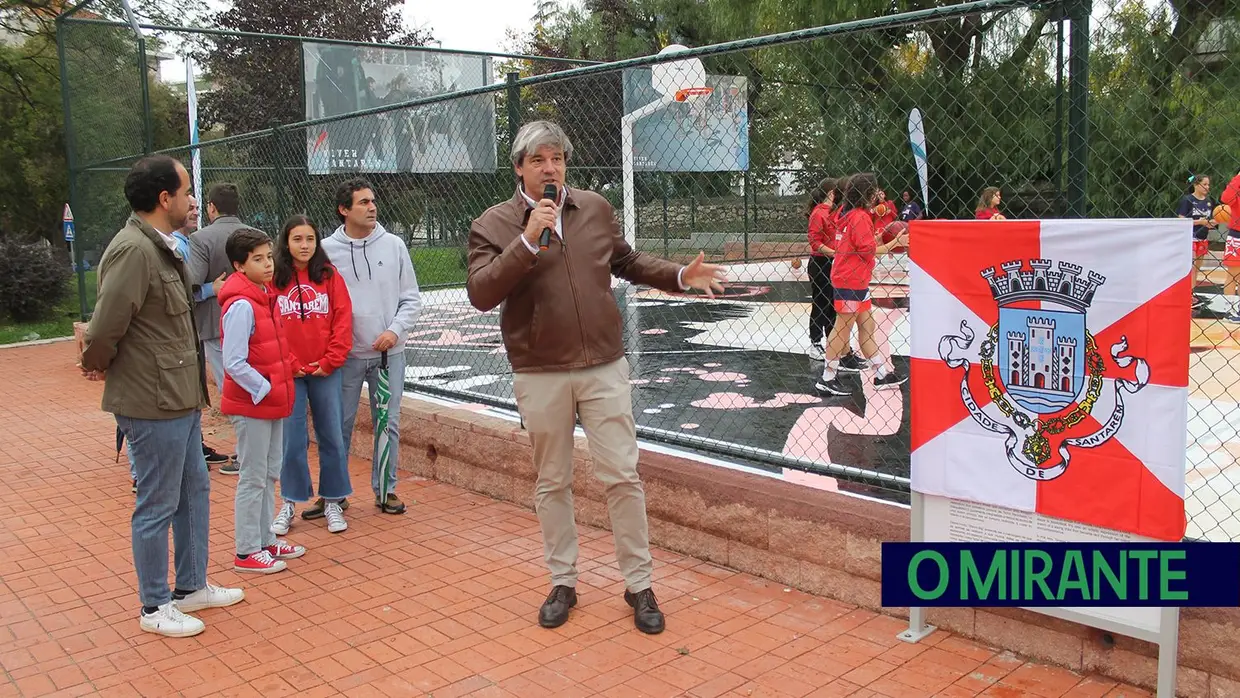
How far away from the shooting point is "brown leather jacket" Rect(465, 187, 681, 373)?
12.6 ft

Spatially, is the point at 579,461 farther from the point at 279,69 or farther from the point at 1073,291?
the point at 279,69

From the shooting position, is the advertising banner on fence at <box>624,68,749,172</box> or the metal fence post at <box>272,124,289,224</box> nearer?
the metal fence post at <box>272,124,289,224</box>

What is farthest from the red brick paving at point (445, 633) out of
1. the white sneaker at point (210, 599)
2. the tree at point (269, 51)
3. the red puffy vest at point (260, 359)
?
the tree at point (269, 51)

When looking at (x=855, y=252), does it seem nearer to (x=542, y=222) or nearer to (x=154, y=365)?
(x=542, y=222)

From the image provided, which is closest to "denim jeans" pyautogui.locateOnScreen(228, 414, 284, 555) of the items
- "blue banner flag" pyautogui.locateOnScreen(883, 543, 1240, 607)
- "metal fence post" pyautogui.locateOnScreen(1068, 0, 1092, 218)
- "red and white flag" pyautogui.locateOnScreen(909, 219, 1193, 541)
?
"blue banner flag" pyautogui.locateOnScreen(883, 543, 1240, 607)

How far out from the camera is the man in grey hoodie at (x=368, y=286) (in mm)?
5453

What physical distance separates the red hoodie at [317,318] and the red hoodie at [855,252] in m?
3.59

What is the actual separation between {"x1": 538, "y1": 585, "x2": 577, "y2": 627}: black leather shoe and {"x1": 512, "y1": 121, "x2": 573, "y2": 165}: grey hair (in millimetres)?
1839

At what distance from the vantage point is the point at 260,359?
15.7ft

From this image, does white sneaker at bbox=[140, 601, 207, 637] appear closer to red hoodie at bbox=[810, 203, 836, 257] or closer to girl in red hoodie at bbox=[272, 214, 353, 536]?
girl in red hoodie at bbox=[272, 214, 353, 536]

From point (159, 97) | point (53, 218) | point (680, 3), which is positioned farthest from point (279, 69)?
point (680, 3)

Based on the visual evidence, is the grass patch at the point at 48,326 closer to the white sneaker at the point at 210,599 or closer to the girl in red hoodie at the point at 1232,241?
the white sneaker at the point at 210,599

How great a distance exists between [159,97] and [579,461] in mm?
27266

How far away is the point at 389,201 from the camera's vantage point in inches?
400
